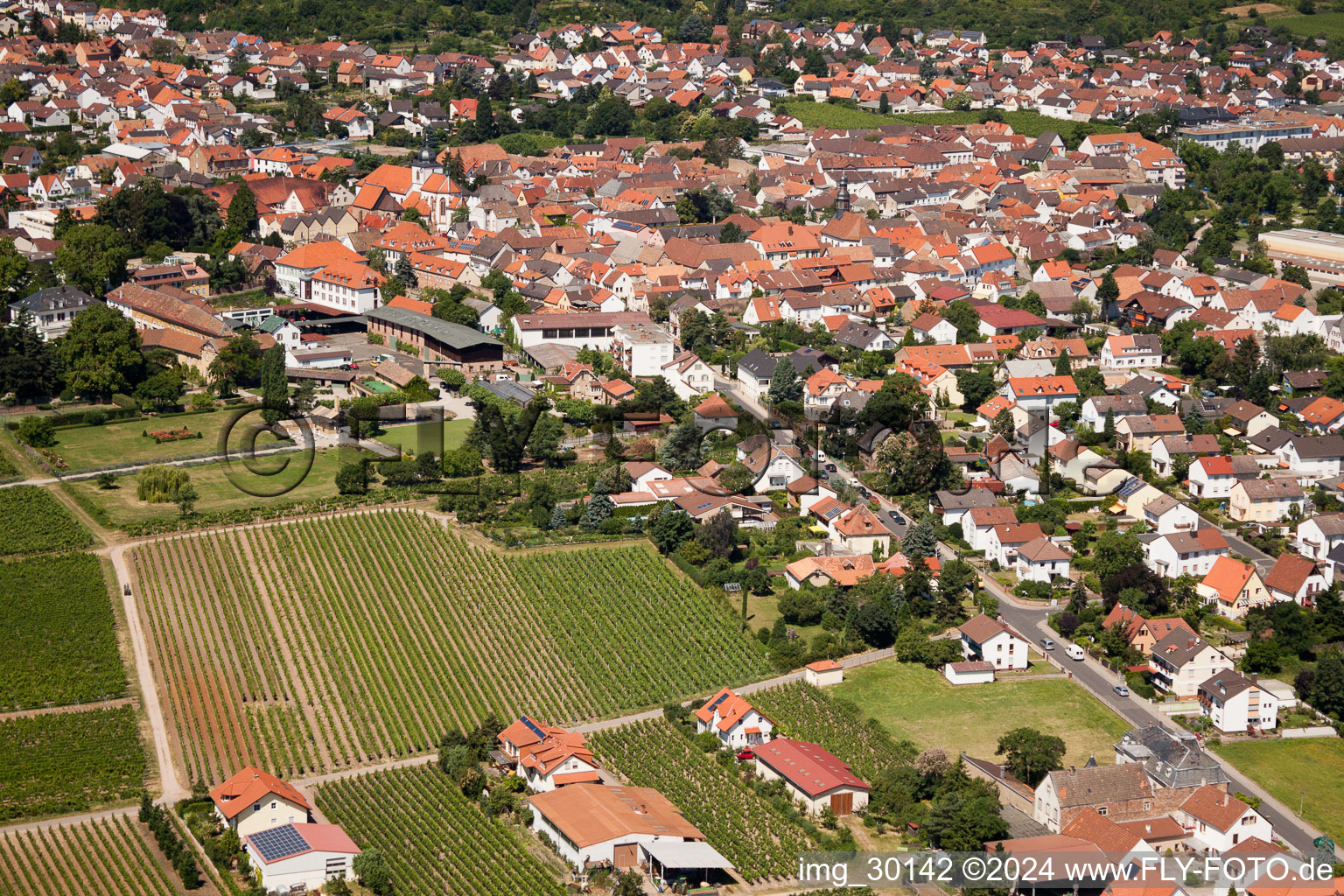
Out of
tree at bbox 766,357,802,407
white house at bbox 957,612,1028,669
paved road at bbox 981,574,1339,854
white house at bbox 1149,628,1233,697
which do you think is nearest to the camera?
paved road at bbox 981,574,1339,854

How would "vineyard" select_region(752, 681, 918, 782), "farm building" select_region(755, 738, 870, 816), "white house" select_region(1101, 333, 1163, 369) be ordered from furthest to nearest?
"white house" select_region(1101, 333, 1163, 369) < "vineyard" select_region(752, 681, 918, 782) < "farm building" select_region(755, 738, 870, 816)

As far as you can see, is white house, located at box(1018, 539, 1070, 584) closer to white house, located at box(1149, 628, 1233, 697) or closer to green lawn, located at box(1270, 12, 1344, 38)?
white house, located at box(1149, 628, 1233, 697)

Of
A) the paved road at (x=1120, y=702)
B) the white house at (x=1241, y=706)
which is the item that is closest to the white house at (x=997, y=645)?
the paved road at (x=1120, y=702)

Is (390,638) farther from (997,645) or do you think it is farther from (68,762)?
(997,645)

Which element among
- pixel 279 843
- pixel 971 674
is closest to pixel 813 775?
pixel 971 674

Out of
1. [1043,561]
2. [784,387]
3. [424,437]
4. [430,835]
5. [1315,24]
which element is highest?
[1315,24]

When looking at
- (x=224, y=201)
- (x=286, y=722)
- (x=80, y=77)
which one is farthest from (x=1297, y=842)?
(x=80, y=77)

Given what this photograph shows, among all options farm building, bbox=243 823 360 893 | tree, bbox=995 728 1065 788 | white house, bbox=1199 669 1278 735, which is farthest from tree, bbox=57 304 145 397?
white house, bbox=1199 669 1278 735
